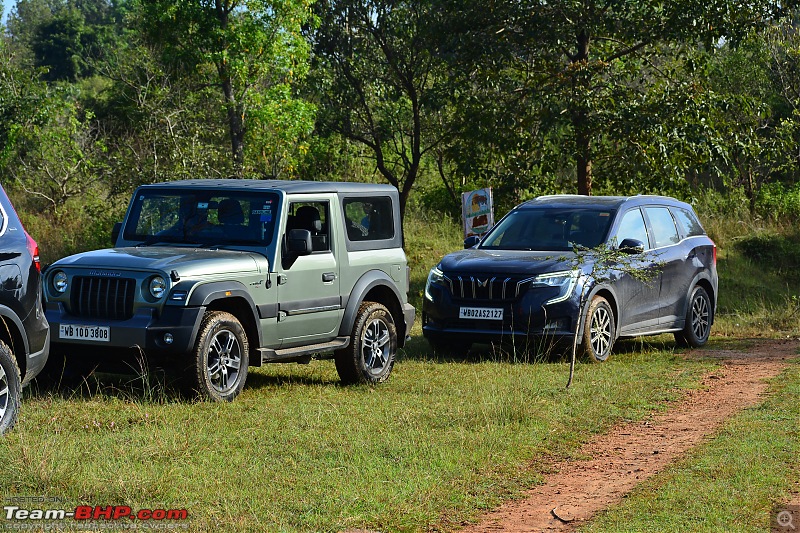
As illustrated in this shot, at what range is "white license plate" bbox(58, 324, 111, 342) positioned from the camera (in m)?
8.84

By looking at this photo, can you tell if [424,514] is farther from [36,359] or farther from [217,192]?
[217,192]

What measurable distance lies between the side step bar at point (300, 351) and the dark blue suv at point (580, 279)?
7.74 ft

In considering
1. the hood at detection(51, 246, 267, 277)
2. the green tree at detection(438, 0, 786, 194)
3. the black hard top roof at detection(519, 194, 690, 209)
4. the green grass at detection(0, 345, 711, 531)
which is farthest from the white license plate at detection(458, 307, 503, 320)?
the green tree at detection(438, 0, 786, 194)

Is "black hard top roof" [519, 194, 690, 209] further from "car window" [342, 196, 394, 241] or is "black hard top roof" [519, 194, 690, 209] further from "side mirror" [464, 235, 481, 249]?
"car window" [342, 196, 394, 241]

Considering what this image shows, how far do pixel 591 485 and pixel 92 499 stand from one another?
2946mm

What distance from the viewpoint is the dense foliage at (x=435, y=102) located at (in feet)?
60.6

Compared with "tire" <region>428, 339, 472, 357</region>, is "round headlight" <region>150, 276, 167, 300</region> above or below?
above

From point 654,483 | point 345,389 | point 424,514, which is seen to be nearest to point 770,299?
point 345,389

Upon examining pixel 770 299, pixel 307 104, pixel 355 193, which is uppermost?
pixel 307 104

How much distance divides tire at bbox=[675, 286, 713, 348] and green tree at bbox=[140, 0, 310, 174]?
1103 centimetres

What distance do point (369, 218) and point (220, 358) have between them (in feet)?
7.83

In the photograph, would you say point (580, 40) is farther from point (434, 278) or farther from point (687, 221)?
point (434, 278)

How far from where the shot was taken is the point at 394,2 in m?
22.0

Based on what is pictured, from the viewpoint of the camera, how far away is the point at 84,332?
350 inches
